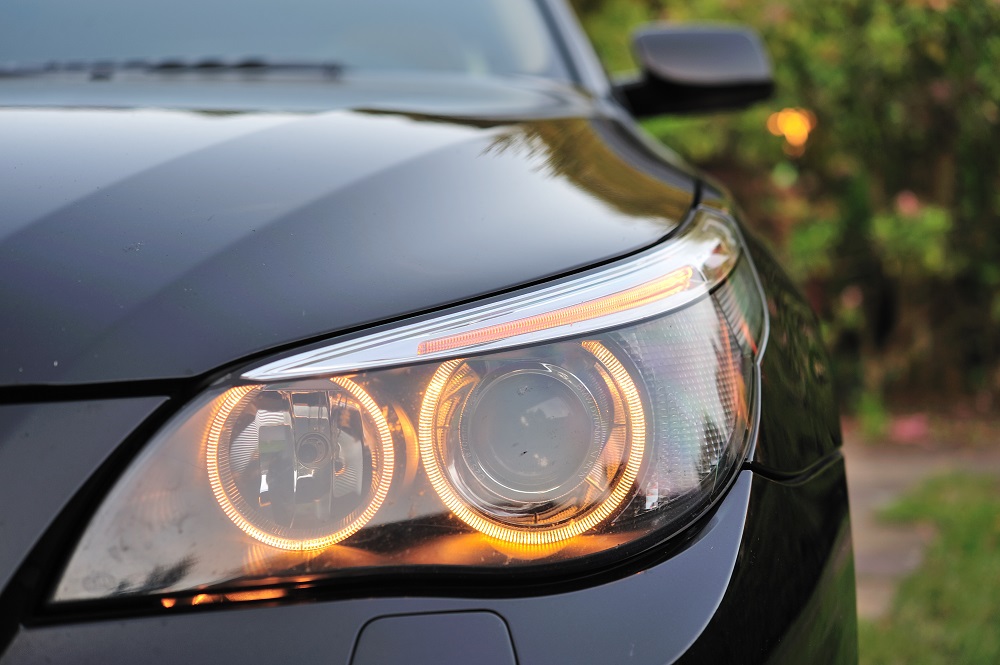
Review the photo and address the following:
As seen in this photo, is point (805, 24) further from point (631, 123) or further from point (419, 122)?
point (419, 122)

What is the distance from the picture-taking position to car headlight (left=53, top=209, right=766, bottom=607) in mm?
785

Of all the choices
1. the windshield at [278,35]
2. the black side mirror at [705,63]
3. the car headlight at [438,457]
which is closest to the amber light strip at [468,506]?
the car headlight at [438,457]

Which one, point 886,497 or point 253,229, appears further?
point 886,497

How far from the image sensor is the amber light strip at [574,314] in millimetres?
840

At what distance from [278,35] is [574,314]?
1334 millimetres

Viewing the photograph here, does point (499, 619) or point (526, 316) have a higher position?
point (526, 316)

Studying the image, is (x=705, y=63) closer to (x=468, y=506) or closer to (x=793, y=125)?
(x=468, y=506)

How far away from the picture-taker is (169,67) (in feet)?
5.69

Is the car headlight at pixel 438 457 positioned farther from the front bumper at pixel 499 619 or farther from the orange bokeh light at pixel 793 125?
the orange bokeh light at pixel 793 125

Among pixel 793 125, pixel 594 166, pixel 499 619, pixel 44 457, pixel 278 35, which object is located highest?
pixel 278 35

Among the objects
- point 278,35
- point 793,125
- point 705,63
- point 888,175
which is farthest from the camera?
point 793,125

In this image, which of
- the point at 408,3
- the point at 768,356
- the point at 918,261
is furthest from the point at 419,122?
the point at 918,261

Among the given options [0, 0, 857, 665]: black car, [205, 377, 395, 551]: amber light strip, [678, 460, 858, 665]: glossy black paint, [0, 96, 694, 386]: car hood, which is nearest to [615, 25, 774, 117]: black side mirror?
[0, 96, 694, 386]: car hood

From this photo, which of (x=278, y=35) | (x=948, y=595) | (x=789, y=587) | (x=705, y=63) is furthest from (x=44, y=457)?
(x=948, y=595)
